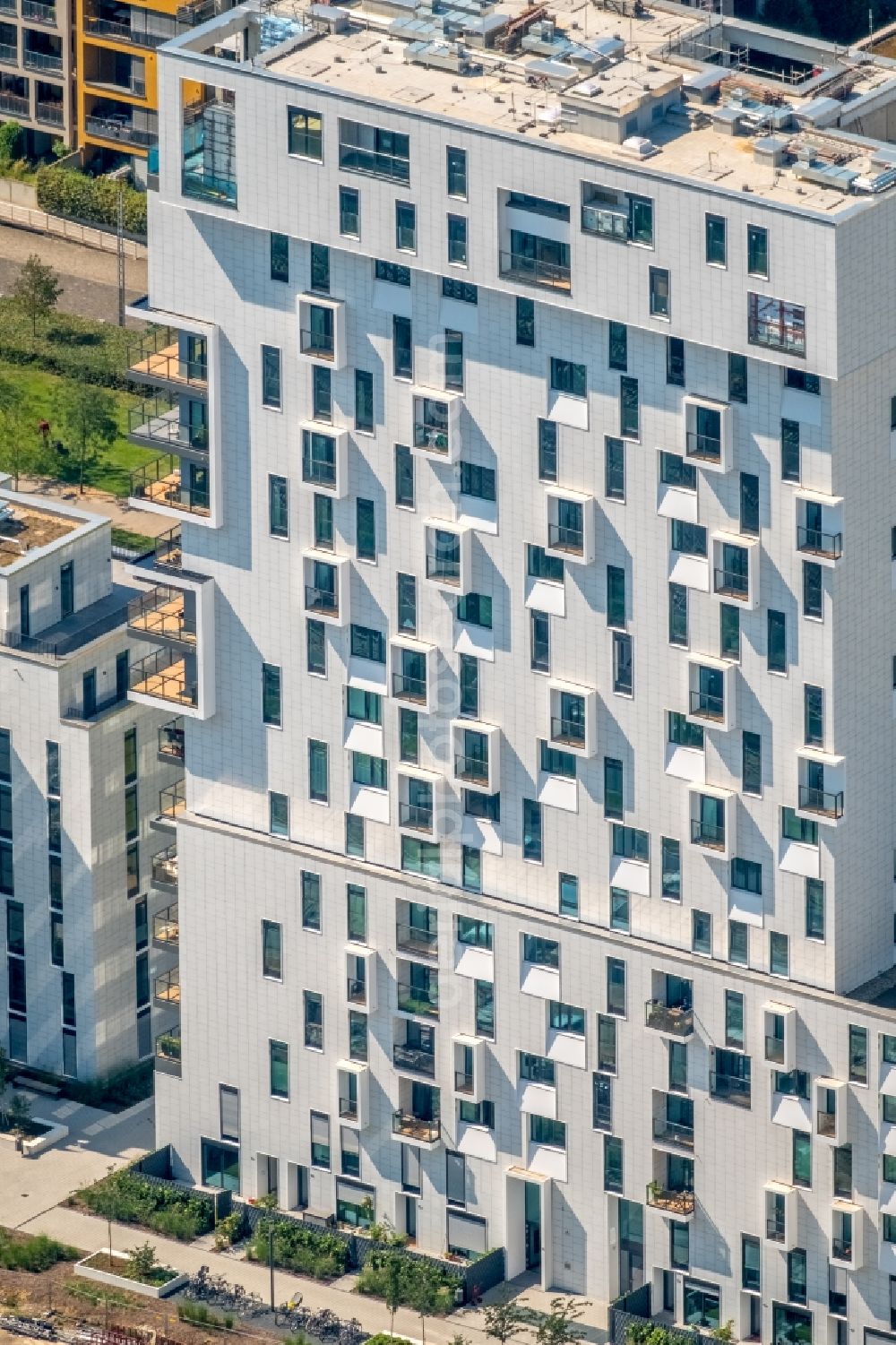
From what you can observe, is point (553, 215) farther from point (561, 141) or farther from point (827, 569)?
point (827, 569)

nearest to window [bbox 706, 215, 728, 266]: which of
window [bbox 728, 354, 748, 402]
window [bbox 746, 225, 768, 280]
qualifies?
window [bbox 746, 225, 768, 280]

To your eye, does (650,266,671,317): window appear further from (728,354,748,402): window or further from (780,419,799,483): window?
(780,419,799,483): window

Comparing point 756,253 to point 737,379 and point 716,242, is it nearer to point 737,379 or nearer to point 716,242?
point 716,242

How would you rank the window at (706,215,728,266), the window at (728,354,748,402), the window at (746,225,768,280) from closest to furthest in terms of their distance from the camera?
the window at (746,225,768,280) → the window at (706,215,728,266) → the window at (728,354,748,402)

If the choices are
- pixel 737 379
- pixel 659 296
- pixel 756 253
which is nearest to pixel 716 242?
pixel 756 253

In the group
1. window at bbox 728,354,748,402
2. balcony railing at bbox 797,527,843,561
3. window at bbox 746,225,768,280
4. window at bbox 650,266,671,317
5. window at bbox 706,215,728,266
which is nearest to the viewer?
window at bbox 746,225,768,280

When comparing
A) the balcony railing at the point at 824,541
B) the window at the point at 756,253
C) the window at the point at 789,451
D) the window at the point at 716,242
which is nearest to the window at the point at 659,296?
the window at the point at 716,242
